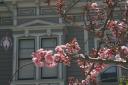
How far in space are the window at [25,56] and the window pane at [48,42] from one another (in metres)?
0.43

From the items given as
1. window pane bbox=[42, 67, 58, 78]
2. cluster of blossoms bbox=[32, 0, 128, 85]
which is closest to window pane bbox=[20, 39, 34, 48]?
window pane bbox=[42, 67, 58, 78]

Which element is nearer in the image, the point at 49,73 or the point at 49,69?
the point at 49,73

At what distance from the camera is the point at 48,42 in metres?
17.4

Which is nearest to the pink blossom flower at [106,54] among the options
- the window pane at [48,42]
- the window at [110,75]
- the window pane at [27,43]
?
the window at [110,75]

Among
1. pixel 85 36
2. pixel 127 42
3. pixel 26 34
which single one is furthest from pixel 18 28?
pixel 127 42

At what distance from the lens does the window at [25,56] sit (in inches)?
674

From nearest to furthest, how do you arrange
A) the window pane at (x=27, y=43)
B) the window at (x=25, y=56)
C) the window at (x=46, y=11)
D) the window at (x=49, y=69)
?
the window at (x=49, y=69) < the window at (x=25, y=56) < the window pane at (x=27, y=43) < the window at (x=46, y=11)

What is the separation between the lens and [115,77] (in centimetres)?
1691

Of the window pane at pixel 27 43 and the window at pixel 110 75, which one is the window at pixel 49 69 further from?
the window at pixel 110 75

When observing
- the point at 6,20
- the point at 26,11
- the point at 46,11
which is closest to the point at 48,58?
the point at 46,11

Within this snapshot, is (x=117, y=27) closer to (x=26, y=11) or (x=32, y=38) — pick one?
(x=32, y=38)

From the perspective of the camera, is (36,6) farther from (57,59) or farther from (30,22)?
(57,59)

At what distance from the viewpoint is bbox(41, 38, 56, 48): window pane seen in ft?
56.7

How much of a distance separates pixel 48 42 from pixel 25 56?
3.69 ft
